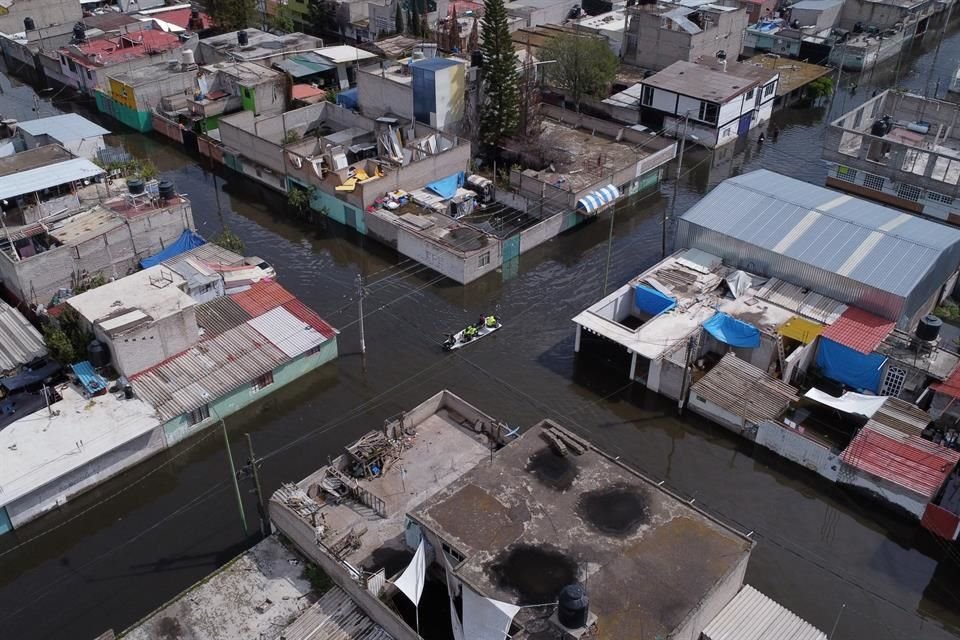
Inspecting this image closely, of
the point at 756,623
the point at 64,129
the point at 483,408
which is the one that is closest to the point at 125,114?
the point at 64,129

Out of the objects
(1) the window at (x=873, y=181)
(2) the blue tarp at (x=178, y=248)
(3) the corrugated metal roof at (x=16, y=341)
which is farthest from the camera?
(1) the window at (x=873, y=181)

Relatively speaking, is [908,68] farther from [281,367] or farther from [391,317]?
[281,367]

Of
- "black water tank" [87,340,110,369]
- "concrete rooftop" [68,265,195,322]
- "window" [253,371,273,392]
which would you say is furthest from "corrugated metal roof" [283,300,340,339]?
"black water tank" [87,340,110,369]

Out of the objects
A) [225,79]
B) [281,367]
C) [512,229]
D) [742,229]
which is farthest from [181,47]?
[742,229]

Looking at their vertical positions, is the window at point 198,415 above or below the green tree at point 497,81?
below

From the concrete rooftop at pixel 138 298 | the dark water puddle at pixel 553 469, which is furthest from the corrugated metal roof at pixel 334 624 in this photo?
the concrete rooftop at pixel 138 298

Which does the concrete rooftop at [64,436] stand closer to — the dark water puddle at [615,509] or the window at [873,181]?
the dark water puddle at [615,509]
